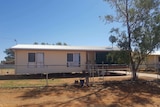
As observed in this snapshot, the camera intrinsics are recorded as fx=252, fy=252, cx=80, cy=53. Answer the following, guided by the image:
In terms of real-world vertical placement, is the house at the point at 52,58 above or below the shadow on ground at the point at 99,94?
above

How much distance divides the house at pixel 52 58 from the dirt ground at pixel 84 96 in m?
8.20

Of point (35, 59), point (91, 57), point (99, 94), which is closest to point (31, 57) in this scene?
point (35, 59)

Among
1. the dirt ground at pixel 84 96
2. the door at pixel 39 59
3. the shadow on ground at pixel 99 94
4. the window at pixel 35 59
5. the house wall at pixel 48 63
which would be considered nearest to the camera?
the dirt ground at pixel 84 96

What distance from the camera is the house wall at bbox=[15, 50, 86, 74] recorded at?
74.9 ft

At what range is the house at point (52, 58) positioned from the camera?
2286 cm

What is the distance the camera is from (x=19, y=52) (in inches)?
898

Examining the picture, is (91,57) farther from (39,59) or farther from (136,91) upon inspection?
(136,91)

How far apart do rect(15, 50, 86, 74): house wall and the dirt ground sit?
28.3 feet

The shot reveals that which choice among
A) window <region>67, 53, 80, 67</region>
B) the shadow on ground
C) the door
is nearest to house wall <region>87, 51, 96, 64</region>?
window <region>67, 53, 80, 67</region>

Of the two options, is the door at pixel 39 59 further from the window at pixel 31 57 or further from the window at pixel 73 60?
the window at pixel 73 60

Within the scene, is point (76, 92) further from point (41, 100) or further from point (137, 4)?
point (137, 4)

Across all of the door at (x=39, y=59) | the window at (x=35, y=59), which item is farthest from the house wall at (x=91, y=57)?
the window at (x=35, y=59)

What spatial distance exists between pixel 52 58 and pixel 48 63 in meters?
0.64

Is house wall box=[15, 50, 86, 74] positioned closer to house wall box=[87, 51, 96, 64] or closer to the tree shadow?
house wall box=[87, 51, 96, 64]
